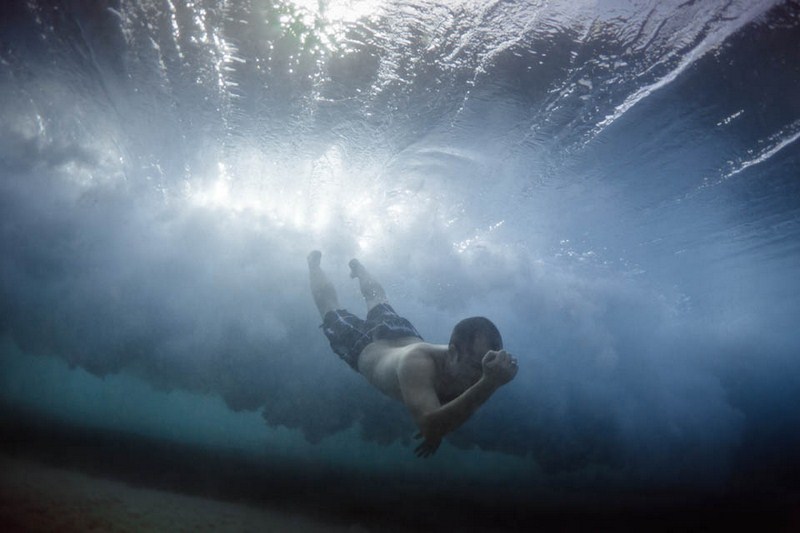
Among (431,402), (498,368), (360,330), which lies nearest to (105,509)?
(360,330)

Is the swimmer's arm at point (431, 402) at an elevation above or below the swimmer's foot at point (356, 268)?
below

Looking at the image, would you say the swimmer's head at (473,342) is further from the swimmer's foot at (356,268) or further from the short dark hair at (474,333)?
the swimmer's foot at (356,268)

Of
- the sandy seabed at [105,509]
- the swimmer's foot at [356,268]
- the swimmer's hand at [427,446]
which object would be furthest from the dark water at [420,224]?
the swimmer's hand at [427,446]

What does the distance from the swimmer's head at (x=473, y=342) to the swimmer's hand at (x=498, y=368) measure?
2.29ft

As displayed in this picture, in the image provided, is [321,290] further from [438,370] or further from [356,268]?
[438,370]

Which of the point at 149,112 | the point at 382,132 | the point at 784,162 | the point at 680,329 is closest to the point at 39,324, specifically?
the point at 149,112

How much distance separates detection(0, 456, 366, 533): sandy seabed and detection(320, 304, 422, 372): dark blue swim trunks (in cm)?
850

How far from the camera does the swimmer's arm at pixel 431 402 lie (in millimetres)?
2971

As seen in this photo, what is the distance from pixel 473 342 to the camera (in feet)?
12.4

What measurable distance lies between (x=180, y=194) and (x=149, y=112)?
4.62m

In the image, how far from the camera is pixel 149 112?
9.43 m

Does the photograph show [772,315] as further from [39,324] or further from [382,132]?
[39,324]

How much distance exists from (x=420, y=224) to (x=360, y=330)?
7438mm

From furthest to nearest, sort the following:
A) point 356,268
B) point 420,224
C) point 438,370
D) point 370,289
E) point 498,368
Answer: point 420,224, point 356,268, point 370,289, point 438,370, point 498,368
